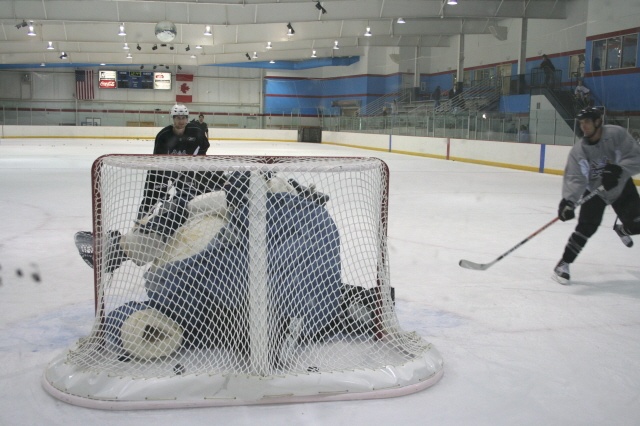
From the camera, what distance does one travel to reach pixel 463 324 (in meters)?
3.59

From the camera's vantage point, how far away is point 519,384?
276 cm

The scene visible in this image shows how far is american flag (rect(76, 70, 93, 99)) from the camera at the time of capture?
35.5m

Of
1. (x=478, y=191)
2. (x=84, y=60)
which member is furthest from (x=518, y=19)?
(x=84, y=60)

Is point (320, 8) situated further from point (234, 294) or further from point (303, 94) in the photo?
point (303, 94)

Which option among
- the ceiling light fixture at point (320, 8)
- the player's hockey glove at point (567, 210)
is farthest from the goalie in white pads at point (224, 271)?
the ceiling light fixture at point (320, 8)

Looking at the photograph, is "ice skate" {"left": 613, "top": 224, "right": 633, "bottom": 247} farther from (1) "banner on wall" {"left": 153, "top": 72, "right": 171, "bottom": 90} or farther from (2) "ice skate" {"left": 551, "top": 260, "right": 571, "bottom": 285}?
(1) "banner on wall" {"left": 153, "top": 72, "right": 171, "bottom": 90}

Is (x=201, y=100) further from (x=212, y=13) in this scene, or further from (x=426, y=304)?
(x=426, y=304)

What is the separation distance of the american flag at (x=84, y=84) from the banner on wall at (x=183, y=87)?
440cm

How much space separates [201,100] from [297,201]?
3550 cm

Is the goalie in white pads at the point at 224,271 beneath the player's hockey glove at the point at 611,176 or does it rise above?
beneath

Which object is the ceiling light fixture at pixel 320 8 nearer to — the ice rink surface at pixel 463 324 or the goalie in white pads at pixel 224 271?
the ice rink surface at pixel 463 324

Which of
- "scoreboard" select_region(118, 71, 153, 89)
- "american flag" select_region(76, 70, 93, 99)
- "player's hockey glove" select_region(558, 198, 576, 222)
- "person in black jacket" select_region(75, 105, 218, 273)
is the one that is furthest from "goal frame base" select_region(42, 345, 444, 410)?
"scoreboard" select_region(118, 71, 153, 89)

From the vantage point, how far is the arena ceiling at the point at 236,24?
Result: 17.8 metres

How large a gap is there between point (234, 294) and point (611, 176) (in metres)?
2.66
